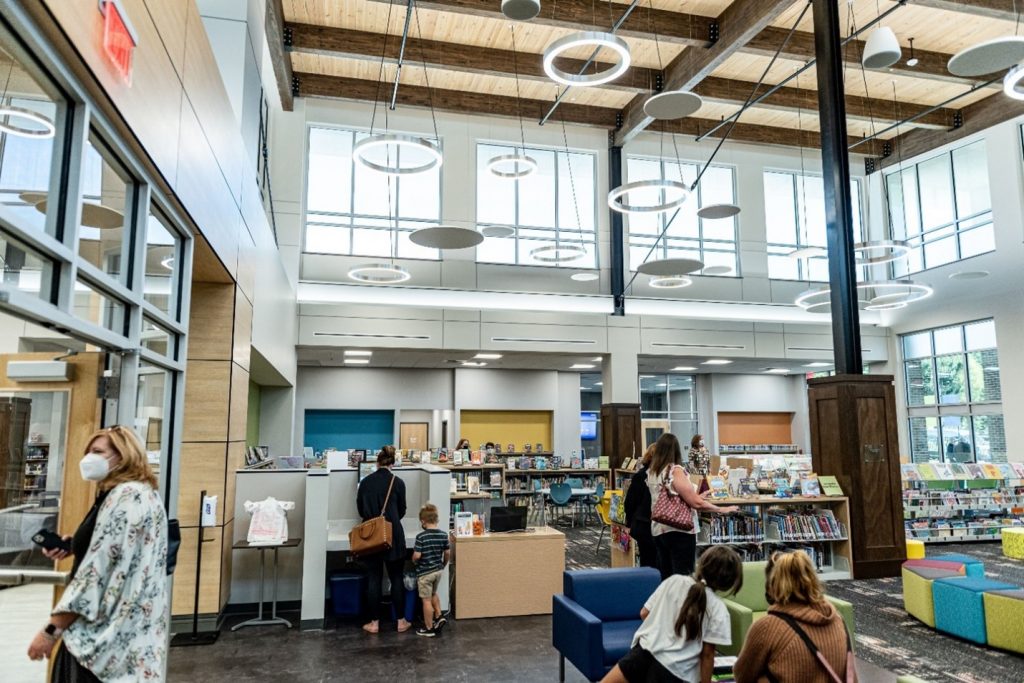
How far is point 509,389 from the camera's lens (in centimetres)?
1744

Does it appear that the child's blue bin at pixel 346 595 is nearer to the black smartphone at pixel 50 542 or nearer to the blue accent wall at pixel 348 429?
the black smartphone at pixel 50 542

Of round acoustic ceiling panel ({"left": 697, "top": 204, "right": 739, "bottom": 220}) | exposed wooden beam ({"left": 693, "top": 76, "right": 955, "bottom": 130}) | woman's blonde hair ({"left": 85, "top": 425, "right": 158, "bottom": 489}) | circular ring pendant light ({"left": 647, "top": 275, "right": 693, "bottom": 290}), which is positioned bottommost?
woman's blonde hair ({"left": 85, "top": 425, "right": 158, "bottom": 489})

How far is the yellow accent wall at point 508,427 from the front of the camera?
17.3 meters

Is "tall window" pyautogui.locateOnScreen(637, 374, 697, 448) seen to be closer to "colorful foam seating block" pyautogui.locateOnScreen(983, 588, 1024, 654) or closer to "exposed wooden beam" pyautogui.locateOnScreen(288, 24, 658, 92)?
"exposed wooden beam" pyautogui.locateOnScreen(288, 24, 658, 92)

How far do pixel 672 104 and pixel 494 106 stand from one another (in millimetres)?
6205

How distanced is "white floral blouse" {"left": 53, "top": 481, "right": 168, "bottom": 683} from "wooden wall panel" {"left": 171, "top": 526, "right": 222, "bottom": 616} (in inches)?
132

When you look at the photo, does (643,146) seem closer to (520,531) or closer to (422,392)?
(422,392)

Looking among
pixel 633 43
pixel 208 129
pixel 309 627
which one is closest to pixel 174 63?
pixel 208 129

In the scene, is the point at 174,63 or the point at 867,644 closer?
the point at 174,63

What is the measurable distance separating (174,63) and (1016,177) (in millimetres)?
15518

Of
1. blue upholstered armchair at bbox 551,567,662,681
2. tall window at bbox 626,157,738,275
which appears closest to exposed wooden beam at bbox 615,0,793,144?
tall window at bbox 626,157,738,275

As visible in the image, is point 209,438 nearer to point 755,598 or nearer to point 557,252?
point 755,598

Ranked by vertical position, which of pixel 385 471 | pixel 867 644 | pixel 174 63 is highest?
pixel 174 63

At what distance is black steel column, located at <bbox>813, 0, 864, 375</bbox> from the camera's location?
28.1 ft
